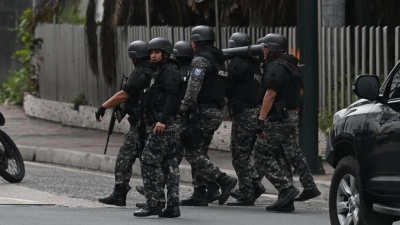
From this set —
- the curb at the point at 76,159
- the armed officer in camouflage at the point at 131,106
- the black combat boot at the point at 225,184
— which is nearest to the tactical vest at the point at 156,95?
the armed officer in camouflage at the point at 131,106

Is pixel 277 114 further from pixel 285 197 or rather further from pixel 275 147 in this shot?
pixel 285 197

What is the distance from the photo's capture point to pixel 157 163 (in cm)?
1044

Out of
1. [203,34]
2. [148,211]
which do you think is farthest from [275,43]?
[148,211]

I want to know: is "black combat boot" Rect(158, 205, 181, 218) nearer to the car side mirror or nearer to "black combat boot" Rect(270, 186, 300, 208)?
"black combat boot" Rect(270, 186, 300, 208)

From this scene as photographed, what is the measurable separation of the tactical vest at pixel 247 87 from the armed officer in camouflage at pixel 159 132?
1404 millimetres

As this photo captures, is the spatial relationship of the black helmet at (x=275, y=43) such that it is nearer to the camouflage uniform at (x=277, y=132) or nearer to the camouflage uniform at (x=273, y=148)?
the camouflage uniform at (x=277, y=132)

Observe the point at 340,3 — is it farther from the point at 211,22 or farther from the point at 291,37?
the point at 211,22

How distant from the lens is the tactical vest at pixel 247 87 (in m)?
11.8

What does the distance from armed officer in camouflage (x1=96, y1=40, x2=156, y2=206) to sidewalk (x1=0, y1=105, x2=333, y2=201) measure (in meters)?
2.43

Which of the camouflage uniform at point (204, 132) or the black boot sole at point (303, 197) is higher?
the camouflage uniform at point (204, 132)

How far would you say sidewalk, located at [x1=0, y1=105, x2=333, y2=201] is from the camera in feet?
49.7

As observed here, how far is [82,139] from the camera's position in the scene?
783 inches

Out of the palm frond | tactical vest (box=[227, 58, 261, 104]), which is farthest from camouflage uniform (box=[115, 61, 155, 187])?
the palm frond

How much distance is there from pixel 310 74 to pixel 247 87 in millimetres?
2333
